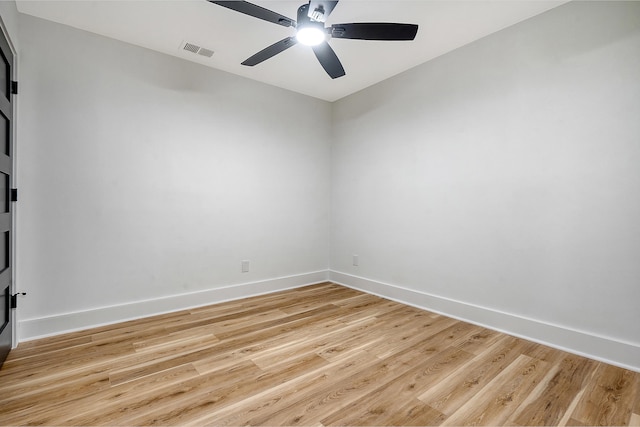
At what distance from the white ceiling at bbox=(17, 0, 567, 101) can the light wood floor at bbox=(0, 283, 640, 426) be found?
261 cm

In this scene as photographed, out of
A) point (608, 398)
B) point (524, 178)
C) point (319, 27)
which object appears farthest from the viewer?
point (524, 178)

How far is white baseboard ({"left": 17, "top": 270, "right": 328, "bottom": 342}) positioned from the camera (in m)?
2.41

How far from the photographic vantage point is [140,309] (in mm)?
2857

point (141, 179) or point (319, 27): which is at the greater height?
point (319, 27)

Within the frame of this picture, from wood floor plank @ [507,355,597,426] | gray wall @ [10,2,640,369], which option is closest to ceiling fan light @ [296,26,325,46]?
gray wall @ [10,2,640,369]

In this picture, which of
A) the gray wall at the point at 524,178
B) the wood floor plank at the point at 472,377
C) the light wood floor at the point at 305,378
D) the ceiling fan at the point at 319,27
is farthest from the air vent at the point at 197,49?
the wood floor plank at the point at 472,377

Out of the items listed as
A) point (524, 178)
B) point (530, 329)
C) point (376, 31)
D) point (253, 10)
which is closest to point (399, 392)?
point (530, 329)

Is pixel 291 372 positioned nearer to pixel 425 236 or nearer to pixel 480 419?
pixel 480 419

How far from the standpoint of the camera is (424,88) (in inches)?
126

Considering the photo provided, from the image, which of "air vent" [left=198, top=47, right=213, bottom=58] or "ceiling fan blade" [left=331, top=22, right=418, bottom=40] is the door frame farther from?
"ceiling fan blade" [left=331, top=22, right=418, bottom=40]

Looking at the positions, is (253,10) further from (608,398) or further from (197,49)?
(608,398)

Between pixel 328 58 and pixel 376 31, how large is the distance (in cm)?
45

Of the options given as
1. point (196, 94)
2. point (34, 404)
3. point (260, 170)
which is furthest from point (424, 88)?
point (34, 404)

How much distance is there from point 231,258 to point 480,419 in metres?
2.73
